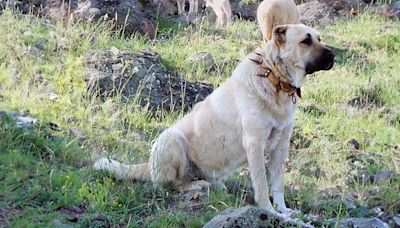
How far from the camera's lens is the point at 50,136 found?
5.98 m

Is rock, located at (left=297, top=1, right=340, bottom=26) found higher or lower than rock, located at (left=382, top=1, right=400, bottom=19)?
lower

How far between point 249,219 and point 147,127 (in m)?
3.29

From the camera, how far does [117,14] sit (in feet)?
35.4

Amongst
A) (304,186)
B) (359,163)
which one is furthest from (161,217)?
(359,163)

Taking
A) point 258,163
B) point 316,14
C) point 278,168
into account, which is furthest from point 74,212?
point 316,14

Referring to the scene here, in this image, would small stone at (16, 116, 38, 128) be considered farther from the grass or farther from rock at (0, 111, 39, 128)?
the grass

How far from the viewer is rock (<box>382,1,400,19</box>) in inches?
517

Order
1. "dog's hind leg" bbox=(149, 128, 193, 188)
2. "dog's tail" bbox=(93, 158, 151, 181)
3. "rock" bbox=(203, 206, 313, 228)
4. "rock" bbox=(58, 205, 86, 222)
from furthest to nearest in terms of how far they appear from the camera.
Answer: "dog's hind leg" bbox=(149, 128, 193, 188), "dog's tail" bbox=(93, 158, 151, 181), "rock" bbox=(58, 205, 86, 222), "rock" bbox=(203, 206, 313, 228)

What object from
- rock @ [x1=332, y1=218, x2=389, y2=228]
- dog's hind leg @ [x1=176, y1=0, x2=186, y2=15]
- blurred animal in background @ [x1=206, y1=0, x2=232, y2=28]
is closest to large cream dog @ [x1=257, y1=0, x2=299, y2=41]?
rock @ [x1=332, y1=218, x2=389, y2=228]

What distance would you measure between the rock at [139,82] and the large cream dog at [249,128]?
81.2 inches

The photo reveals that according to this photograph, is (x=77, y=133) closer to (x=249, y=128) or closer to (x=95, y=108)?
(x=95, y=108)

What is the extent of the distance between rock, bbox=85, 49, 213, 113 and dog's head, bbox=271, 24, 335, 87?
2.67 metres

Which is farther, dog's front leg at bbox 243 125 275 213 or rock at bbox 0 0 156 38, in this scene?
rock at bbox 0 0 156 38

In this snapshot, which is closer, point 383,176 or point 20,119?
point 383,176
